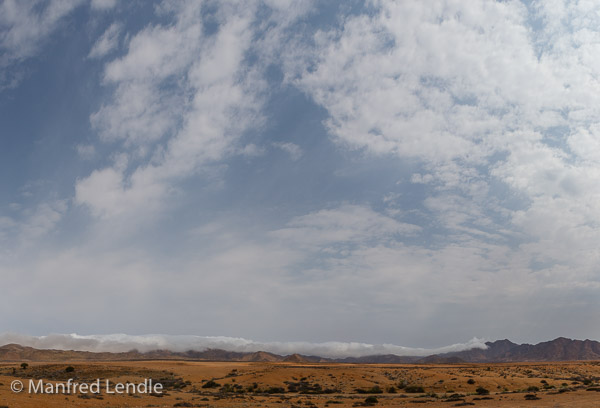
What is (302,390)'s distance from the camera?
61.8m

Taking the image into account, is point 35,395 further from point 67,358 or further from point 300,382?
point 67,358

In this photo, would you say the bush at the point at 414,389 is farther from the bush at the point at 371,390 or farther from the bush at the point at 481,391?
the bush at the point at 481,391

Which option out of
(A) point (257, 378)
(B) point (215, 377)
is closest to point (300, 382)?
(A) point (257, 378)

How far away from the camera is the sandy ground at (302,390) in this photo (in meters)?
40.0

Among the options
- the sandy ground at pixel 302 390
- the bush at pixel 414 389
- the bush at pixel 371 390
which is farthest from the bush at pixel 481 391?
the bush at pixel 371 390

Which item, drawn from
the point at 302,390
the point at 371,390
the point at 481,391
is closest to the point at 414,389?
the point at 371,390

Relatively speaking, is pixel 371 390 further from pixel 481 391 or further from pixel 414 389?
pixel 481 391

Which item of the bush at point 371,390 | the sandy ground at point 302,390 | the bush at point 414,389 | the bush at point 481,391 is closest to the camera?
the sandy ground at point 302,390

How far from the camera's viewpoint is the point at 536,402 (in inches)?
1526

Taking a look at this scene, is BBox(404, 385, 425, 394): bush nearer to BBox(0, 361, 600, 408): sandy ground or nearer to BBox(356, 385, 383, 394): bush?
BBox(0, 361, 600, 408): sandy ground

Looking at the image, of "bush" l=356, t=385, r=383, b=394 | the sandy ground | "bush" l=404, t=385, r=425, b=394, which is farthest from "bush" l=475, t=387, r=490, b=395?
"bush" l=356, t=385, r=383, b=394

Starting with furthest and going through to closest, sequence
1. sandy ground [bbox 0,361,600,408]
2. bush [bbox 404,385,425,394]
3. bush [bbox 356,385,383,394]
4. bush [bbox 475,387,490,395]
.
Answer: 1. bush [bbox 404,385,425,394]
2. bush [bbox 356,385,383,394]
3. bush [bbox 475,387,490,395]
4. sandy ground [bbox 0,361,600,408]

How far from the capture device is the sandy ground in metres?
40.0

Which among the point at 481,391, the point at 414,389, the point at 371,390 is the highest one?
the point at 481,391
